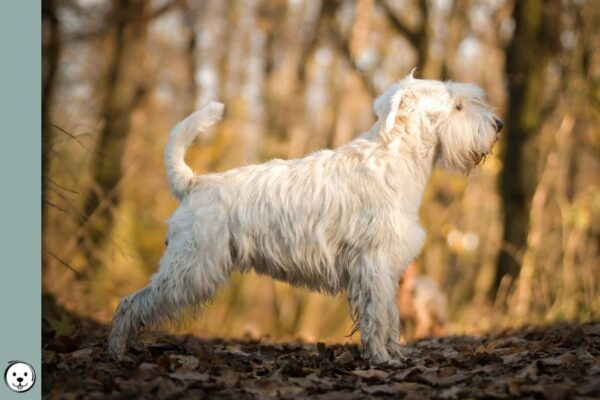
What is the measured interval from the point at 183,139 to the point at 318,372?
2045 millimetres

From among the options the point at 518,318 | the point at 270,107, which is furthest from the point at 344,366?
the point at 270,107

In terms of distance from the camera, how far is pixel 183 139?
5797 mm

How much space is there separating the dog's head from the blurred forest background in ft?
10.9

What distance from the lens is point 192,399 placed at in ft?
13.9

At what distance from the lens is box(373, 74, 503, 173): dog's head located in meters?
5.77

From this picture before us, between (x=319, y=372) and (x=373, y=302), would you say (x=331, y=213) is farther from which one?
(x=319, y=372)

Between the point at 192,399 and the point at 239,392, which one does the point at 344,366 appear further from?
the point at 192,399

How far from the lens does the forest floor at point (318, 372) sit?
436 centimetres

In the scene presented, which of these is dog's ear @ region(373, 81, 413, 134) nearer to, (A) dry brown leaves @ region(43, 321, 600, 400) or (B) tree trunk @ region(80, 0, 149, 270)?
(A) dry brown leaves @ region(43, 321, 600, 400)

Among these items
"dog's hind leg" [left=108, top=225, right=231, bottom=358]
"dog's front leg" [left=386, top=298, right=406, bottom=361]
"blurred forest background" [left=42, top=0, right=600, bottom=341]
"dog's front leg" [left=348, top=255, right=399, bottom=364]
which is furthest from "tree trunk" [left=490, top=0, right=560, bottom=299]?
"dog's hind leg" [left=108, top=225, right=231, bottom=358]

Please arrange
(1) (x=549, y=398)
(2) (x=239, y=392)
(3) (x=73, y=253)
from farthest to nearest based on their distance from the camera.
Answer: (3) (x=73, y=253)
(2) (x=239, y=392)
(1) (x=549, y=398)

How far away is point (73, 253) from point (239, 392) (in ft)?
21.4
